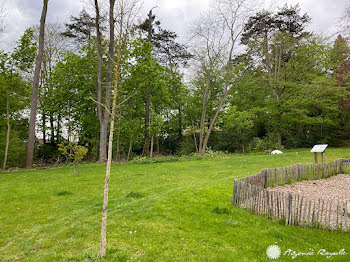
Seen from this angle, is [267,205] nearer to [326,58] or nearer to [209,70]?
[209,70]

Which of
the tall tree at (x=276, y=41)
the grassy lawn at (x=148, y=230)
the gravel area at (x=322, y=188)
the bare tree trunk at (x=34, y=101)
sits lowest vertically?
the grassy lawn at (x=148, y=230)

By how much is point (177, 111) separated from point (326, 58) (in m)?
16.6

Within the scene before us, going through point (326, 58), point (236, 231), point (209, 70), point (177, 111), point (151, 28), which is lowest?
point (236, 231)

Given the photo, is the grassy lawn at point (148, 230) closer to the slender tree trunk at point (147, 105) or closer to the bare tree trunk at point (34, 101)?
the bare tree trunk at point (34, 101)

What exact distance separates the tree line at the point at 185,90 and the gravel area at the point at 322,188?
40.0ft

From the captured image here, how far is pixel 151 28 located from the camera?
22453 mm

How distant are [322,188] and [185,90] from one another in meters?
19.0

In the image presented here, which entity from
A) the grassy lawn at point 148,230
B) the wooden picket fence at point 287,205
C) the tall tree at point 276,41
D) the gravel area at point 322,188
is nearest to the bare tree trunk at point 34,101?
the grassy lawn at point 148,230

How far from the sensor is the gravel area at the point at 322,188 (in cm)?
752

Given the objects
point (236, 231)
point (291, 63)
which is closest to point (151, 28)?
point (291, 63)

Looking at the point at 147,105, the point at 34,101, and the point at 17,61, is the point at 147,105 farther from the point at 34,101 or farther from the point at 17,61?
the point at 17,61

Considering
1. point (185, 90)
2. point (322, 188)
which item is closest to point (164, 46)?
point (185, 90)

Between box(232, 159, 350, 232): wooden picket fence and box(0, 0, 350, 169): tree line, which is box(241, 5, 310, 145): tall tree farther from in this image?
box(232, 159, 350, 232): wooden picket fence

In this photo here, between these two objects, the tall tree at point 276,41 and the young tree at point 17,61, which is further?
the tall tree at point 276,41
